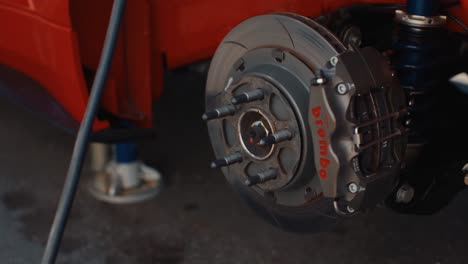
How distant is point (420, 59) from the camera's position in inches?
44.2

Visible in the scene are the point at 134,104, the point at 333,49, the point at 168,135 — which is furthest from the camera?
the point at 168,135

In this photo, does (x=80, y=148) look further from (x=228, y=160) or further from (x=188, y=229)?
(x=188, y=229)

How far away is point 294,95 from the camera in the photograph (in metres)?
1.03

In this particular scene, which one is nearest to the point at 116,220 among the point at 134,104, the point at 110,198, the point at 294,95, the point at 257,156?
the point at 110,198

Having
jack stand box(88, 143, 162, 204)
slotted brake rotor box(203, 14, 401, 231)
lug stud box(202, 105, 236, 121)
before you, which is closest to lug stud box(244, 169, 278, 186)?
slotted brake rotor box(203, 14, 401, 231)

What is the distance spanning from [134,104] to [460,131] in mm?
→ 699

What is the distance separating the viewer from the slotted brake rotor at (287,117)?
3.20 feet

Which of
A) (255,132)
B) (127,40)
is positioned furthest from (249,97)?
(127,40)

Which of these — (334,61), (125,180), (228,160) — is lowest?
(125,180)

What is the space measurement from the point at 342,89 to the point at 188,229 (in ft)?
2.81

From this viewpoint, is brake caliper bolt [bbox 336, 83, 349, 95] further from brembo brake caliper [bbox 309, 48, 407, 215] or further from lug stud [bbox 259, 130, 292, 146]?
lug stud [bbox 259, 130, 292, 146]

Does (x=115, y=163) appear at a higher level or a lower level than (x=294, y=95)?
lower

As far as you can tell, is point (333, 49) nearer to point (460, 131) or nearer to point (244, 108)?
point (244, 108)

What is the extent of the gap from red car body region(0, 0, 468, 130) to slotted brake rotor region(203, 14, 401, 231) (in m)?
0.23
